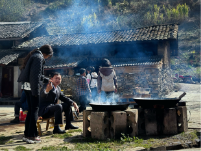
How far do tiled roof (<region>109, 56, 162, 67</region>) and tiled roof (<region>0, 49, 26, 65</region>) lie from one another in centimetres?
692

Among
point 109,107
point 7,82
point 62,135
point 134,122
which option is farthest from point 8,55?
point 134,122

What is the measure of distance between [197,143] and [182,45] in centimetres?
3169

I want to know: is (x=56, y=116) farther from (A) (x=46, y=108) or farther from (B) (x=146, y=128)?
(B) (x=146, y=128)

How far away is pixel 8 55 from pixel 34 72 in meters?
13.7

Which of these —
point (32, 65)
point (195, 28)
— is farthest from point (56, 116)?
point (195, 28)

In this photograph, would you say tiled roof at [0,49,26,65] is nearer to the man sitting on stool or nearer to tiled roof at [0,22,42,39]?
tiled roof at [0,22,42,39]

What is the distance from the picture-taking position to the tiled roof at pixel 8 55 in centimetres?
1557

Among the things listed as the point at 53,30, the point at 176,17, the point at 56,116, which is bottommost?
the point at 56,116

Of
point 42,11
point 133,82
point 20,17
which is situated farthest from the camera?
point 42,11

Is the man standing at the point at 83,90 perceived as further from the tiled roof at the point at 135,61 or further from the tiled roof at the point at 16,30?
the tiled roof at the point at 16,30

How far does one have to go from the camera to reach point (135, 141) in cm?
410

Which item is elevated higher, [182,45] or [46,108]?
[182,45]

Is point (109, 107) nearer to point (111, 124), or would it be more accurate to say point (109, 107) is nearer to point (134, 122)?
point (111, 124)

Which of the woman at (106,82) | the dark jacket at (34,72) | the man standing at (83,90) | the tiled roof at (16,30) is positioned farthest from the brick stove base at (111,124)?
the tiled roof at (16,30)
